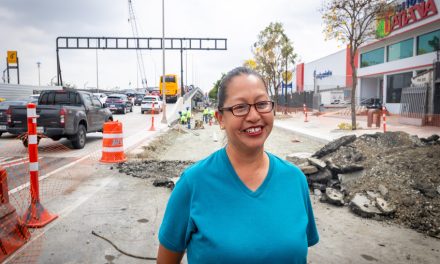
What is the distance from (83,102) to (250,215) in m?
13.0

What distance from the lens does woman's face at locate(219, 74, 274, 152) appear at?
80.3 inches

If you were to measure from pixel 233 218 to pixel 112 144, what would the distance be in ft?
28.4

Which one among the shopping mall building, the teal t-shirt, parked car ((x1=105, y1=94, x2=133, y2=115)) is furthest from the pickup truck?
parked car ((x1=105, y1=94, x2=133, y2=115))

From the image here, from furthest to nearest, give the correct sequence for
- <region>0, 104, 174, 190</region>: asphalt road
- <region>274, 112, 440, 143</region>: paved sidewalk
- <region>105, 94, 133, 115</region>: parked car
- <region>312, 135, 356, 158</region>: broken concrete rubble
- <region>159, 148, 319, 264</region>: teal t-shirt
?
1. <region>105, 94, 133, 115</region>: parked car
2. <region>274, 112, 440, 143</region>: paved sidewalk
3. <region>312, 135, 356, 158</region>: broken concrete rubble
4. <region>0, 104, 174, 190</region>: asphalt road
5. <region>159, 148, 319, 264</region>: teal t-shirt

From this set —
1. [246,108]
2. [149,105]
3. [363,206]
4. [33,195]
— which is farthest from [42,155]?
[149,105]

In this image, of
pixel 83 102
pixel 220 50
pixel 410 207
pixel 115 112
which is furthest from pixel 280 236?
pixel 220 50

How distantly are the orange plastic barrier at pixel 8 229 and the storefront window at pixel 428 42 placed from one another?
29457mm

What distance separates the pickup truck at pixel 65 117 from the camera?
11719mm

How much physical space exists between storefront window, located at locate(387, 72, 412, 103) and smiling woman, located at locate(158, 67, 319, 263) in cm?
3506

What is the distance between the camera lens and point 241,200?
1.85 m

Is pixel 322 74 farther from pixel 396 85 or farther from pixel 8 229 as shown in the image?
pixel 8 229

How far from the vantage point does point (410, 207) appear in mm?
5797

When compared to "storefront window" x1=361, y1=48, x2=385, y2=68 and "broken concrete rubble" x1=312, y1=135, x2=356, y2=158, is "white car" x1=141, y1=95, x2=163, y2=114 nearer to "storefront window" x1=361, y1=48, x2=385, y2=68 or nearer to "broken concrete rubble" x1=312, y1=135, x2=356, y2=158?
"storefront window" x1=361, y1=48, x2=385, y2=68

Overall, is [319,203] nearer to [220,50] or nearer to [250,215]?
[250,215]
